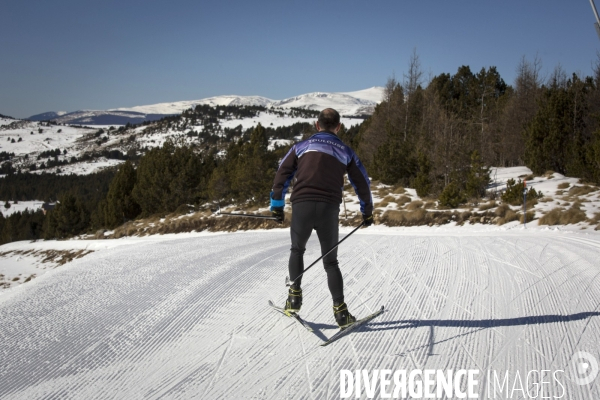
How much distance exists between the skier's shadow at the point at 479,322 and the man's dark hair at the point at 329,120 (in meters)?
1.98

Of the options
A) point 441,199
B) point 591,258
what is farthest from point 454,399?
point 441,199

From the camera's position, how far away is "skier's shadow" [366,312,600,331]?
3.86 m

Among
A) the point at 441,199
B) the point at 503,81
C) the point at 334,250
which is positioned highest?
the point at 503,81

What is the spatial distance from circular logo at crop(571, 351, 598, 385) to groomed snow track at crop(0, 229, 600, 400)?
0.17 feet

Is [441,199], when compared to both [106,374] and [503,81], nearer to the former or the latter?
[106,374]

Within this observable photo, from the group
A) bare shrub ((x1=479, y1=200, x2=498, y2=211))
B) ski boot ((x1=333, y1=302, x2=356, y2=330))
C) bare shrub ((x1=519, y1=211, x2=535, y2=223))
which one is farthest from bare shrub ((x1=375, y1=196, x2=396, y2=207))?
ski boot ((x1=333, y1=302, x2=356, y2=330))

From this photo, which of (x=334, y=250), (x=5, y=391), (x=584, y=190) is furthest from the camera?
(x=584, y=190)

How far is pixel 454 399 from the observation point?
8.77 ft

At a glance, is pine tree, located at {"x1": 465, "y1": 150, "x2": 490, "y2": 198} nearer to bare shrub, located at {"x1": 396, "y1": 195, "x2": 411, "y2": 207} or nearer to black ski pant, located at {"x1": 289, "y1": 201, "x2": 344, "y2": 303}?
bare shrub, located at {"x1": 396, "y1": 195, "x2": 411, "y2": 207}

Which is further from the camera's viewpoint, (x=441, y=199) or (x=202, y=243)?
(x=441, y=199)

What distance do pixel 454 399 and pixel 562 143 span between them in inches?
1037

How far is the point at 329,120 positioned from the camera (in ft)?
12.2

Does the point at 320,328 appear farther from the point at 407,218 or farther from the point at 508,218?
the point at 407,218

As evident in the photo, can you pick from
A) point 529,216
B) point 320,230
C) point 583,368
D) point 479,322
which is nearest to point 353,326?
point 320,230
